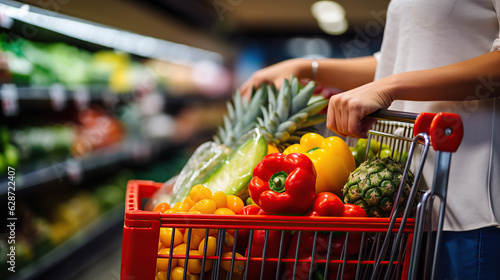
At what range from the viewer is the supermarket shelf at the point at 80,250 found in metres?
2.73

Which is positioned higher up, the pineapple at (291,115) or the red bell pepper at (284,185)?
the pineapple at (291,115)

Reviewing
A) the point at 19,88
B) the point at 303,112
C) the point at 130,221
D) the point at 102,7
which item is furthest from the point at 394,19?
the point at 102,7

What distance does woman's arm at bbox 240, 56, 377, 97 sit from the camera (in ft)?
5.19

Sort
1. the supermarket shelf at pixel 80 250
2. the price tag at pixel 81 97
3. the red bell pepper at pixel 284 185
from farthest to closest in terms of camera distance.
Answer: the price tag at pixel 81 97 → the supermarket shelf at pixel 80 250 → the red bell pepper at pixel 284 185

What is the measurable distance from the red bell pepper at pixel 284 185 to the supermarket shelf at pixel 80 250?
2.25 meters

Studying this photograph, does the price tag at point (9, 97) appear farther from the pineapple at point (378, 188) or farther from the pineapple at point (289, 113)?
the pineapple at point (378, 188)

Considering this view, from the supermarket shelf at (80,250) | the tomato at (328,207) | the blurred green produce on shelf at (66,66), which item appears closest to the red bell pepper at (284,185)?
the tomato at (328,207)

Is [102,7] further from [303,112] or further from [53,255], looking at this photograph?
[303,112]

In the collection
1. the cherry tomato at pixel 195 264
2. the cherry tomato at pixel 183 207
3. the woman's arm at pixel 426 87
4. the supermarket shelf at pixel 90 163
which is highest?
the woman's arm at pixel 426 87

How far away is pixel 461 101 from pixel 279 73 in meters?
0.67

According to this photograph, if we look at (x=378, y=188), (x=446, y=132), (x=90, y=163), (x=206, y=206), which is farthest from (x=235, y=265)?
(x=90, y=163)

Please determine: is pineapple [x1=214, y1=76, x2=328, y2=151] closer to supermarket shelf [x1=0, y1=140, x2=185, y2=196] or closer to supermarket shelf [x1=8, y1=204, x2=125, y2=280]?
supermarket shelf [x1=0, y1=140, x2=185, y2=196]

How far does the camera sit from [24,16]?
252cm

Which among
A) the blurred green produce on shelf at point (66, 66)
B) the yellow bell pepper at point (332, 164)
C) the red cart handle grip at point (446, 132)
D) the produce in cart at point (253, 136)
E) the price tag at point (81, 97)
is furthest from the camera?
the price tag at point (81, 97)
